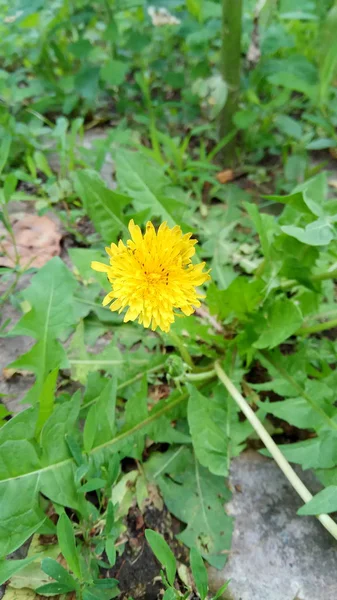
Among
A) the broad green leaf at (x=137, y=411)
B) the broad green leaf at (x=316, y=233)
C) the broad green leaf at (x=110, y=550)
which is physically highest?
the broad green leaf at (x=316, y=233)

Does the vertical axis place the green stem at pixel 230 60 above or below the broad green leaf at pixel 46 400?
above

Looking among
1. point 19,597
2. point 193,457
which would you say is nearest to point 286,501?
point 193,457

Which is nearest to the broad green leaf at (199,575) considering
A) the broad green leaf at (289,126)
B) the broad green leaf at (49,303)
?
the broad green leaf at (49,303)

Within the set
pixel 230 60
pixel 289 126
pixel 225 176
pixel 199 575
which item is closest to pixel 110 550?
pixel 199 575

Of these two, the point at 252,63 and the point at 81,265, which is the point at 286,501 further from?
the point at 252,63

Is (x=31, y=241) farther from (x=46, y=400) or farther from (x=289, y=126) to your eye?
(x=289, y=126)

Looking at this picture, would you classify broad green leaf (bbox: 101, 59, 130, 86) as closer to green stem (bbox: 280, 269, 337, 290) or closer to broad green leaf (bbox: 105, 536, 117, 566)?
green stem (bbox: 280, 269, 337, 290)

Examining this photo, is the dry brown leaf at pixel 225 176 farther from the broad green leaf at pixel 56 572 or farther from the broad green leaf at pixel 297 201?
the broad green leaf at pixel 56 572
